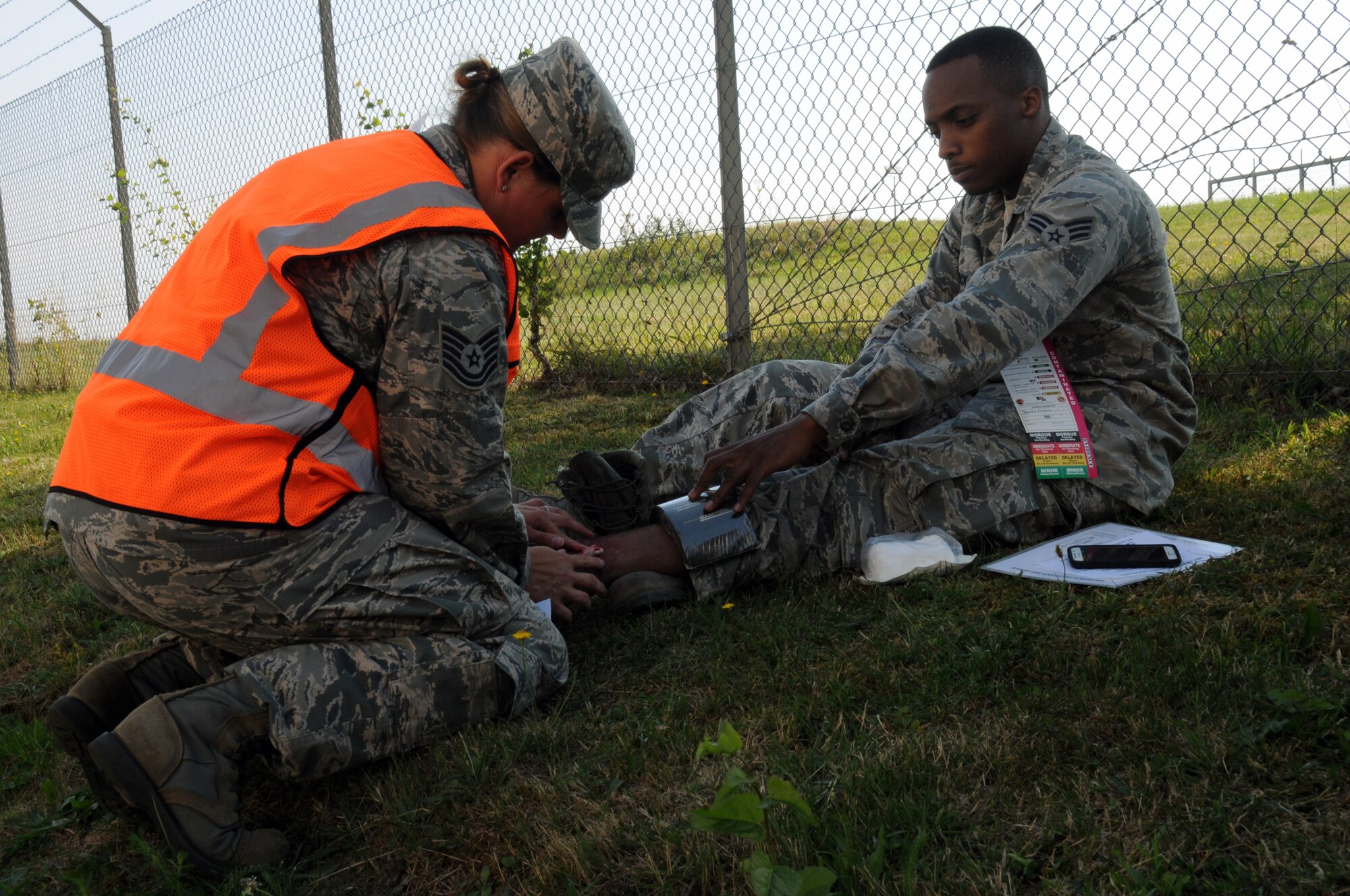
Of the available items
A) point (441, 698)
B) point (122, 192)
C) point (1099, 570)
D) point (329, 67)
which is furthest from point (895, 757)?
point (122, 192)

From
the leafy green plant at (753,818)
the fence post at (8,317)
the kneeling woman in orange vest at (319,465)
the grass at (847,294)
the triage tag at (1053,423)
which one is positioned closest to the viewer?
the leafy green plant at (753,818)

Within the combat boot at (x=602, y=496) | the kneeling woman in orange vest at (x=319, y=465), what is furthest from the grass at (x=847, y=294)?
the kneeling woman in orange vest at (x=319, y=465)

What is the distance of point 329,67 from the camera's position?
7418 millimetres

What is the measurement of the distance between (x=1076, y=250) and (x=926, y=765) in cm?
155

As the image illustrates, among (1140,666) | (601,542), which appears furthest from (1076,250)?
(601,542)

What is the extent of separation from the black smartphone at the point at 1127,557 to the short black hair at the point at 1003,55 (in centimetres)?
131

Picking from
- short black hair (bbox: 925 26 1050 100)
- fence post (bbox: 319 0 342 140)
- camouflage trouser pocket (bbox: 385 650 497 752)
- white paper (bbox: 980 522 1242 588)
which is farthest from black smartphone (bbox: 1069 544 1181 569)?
fence post (bbox: 319 0 342 140)

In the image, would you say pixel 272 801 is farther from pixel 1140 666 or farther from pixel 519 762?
pixel 1140 666

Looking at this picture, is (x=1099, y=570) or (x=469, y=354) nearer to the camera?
(x=469, y=354)

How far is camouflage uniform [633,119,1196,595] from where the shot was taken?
8.63 ft

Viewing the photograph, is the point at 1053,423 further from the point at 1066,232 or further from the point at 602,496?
the point at 602,496

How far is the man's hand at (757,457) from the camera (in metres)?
2.61

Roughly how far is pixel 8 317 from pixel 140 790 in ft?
42.3

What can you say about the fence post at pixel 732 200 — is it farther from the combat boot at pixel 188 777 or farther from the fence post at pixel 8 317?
the fence post at pixel 8 317
